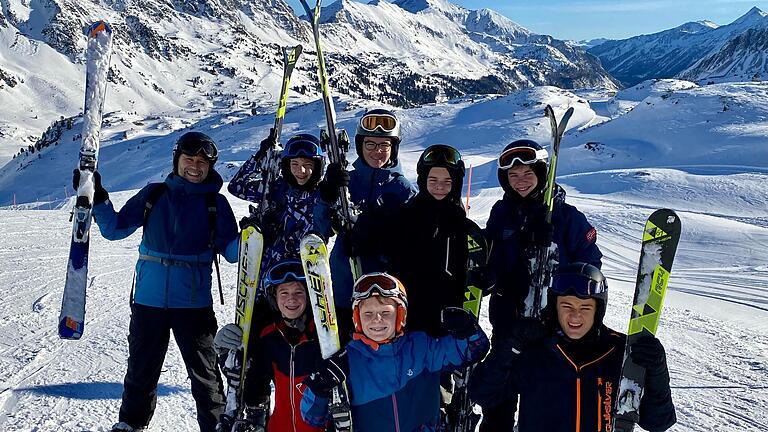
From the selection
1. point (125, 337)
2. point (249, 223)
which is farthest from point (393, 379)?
point (125, 337)

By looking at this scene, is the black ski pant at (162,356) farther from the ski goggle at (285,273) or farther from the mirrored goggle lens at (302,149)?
the mirrored goggle lens at (302,149)

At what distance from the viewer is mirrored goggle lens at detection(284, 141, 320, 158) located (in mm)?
3713

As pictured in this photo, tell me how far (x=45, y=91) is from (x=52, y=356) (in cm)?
16588

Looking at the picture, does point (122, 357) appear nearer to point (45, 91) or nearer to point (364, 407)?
point (364, 407)

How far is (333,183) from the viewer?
3617mm

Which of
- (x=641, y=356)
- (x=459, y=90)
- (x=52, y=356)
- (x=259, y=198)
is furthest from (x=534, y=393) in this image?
(x=459, y=90)

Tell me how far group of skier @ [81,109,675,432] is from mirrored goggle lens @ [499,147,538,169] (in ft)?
0.03

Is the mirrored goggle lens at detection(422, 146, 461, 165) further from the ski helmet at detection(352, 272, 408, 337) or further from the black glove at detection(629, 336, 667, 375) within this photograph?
the black glove at detection(629, 336, 667, 375)

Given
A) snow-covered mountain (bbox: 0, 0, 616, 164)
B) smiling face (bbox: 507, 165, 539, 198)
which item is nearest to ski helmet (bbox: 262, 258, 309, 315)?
smiling face (bbox: 507, 165, 539, 198)

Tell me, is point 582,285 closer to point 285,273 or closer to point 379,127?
point 285,273

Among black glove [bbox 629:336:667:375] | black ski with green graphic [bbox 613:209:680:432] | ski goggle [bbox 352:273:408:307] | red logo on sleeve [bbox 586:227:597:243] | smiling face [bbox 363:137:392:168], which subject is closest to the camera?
black glove [bbox 629:336:667:375]

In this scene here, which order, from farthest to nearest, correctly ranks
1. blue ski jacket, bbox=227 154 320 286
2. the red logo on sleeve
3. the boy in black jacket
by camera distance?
blue ski jacket, bbox=227 154 320 286, the red logo on sleeve, the boy in black jacket

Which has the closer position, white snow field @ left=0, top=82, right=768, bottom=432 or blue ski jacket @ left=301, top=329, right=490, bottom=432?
blue ski jacket @ left=301, top=329, right=490, bottom=432

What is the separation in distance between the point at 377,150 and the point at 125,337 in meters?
3.96
